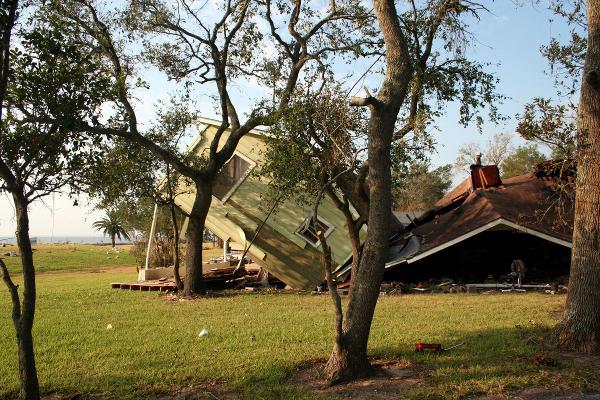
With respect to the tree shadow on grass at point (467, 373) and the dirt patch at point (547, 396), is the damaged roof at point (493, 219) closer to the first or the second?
the tree shadow on grass at point (467, 373)

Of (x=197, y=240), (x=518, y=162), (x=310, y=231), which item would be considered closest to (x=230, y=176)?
(x=197, y=240)

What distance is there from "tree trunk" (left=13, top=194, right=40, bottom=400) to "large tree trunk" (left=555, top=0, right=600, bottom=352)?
22.4 feet

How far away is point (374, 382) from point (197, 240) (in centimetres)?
1211

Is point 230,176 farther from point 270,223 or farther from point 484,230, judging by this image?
point 484,230

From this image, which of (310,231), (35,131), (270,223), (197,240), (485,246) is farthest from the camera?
(485,246)

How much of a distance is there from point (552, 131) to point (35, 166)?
22.5ft

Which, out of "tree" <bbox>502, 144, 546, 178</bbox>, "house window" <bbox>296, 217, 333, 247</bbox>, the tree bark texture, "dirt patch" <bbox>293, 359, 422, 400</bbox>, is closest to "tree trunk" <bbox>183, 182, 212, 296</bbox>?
"house window" <bbox>296, 217, 333, 247</bbox>

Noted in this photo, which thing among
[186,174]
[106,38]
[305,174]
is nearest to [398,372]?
[305,174]

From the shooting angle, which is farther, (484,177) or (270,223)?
(484,177)

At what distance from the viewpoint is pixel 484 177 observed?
68.6 feet

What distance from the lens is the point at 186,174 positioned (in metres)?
17.5

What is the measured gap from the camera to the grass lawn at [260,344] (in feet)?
22.8

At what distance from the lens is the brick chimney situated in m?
20.8

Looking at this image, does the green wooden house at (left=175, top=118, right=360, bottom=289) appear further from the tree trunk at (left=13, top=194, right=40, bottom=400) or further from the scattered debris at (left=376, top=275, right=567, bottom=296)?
the tree trunk at (left=13, top=194, right=40, bottom=400)
